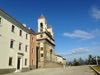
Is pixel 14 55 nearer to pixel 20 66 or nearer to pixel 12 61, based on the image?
pixel 12 61

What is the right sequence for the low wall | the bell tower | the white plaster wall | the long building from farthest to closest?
the bell tower < the long building < the white plaster wall < the low wall

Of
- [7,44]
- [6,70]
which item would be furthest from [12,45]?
[6,70]

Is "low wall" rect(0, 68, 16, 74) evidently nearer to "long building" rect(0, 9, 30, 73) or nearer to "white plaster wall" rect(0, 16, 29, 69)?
"long building" rect(0, 9, 30, 73)

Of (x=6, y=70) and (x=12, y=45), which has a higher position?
(x=12, y=45)

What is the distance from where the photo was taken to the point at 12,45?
1198 inches

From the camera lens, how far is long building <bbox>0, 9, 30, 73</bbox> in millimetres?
A: 26656

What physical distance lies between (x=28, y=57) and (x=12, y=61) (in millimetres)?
8622

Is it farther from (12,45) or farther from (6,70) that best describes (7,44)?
(6,70)

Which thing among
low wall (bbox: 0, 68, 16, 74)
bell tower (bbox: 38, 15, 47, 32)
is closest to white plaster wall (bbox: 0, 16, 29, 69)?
low wall (bbox: 0, 68, 16, 74)

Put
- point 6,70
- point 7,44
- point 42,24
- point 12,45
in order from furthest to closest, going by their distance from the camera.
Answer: point 42,24
point 12,45
point 7,44
point 6,70

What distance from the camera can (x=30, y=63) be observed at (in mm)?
39219

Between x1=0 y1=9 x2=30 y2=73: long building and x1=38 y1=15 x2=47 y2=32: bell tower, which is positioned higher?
x1=38 y1=15 x2=47 y2=32: bell tower

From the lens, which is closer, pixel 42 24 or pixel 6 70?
pixel 6 70

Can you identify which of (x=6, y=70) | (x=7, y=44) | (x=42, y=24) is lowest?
(x=6, y=70)
